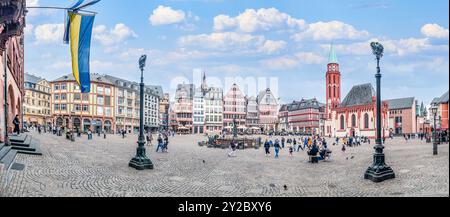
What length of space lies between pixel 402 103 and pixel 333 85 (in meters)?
21.8

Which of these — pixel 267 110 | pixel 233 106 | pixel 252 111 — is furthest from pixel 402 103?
pixel 233 106

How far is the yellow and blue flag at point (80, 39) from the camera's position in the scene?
46.1 ft

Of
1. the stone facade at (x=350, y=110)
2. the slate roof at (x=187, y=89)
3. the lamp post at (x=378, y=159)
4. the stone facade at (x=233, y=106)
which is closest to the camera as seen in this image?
the lamp post at (x=378, y=159)

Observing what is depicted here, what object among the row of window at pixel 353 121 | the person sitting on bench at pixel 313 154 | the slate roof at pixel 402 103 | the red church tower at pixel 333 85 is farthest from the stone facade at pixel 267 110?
the person sitting on bench at pixel 313 154

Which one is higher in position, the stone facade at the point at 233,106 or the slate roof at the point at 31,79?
the slate roof at the point at 31,79

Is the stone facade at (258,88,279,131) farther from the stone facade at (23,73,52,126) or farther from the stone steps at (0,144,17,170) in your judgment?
the stone steps at (0,144,17,170)

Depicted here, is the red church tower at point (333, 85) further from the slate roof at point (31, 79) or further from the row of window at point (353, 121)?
the slate roof at point (31, 79)

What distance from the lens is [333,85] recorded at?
99000 mm

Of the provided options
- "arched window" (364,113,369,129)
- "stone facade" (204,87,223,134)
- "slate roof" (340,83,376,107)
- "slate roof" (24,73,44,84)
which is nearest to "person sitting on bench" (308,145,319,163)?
"arched window" (364,113,369,129)

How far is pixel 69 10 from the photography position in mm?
14047

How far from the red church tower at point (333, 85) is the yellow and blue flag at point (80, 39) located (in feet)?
296
